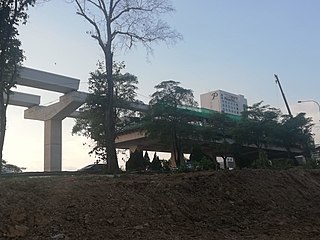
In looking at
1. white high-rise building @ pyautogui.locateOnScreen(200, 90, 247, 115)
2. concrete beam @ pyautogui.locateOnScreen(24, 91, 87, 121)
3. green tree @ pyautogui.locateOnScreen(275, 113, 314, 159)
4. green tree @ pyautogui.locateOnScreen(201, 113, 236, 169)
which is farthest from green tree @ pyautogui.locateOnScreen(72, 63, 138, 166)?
white high-rise building @ pyautogui.locateOnScreen(200, 90, 247, 115)

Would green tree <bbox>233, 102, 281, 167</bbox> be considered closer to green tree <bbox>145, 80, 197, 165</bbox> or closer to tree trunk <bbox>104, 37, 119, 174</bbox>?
green tree <bbox>145, 80, 197, 165</bbox>

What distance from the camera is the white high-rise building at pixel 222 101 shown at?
5575cm

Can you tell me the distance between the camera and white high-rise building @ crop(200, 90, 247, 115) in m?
55.8

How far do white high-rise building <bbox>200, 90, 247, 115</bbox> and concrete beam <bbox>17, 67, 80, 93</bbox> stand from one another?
82.9 feet

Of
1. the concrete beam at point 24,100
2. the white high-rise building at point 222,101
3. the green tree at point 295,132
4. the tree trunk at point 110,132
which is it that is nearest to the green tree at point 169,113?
the concrete beam at point 24,100

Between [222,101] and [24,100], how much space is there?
28.7 m

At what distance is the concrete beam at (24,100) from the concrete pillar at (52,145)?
6.36ft

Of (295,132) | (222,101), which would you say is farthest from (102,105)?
(222,101)

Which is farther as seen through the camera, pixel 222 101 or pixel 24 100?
pixel 222 101

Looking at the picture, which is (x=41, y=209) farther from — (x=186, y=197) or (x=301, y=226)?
(x=301, y=226)

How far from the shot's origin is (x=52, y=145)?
35500 millimetres

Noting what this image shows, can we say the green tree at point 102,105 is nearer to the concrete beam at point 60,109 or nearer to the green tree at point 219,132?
the concrete beam at point 60,109

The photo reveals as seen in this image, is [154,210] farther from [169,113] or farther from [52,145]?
[52,145]

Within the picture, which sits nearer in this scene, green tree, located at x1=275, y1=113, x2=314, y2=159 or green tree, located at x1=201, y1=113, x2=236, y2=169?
green tree, located at x1=201, y1=113, x2=236, y2=169
